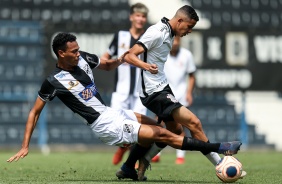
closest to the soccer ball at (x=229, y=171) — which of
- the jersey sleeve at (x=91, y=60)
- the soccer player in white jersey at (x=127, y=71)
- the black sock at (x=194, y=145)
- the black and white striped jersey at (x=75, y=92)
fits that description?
the black sock at (x=194, y=145)

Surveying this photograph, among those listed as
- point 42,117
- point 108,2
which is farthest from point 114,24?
point 42,117

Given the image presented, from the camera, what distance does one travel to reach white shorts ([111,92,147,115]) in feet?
39.8

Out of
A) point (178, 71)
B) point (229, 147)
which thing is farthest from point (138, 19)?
point (229, 147)

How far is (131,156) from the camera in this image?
899 cm

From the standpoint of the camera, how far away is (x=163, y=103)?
866 centimetres

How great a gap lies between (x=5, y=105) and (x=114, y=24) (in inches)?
113

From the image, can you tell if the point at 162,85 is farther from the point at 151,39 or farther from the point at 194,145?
the point at 194,145

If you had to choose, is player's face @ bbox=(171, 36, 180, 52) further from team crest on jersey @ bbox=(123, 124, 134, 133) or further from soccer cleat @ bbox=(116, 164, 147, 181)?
team crest on jersey @ bbox=(123, 124, 134, 133)

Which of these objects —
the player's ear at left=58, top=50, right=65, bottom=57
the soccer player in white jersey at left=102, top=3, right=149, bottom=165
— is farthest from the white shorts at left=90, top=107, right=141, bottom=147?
the soccer player in white jersey at left=102, top=3, right=149, bottom=165

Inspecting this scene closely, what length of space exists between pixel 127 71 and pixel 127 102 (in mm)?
492

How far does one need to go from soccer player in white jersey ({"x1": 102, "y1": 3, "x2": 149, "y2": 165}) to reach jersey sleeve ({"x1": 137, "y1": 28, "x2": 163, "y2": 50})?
3036 millimetres

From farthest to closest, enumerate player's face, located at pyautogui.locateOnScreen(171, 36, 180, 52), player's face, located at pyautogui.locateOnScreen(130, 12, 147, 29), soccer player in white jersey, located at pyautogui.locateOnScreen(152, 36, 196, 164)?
soccer player in white jersey, located at pyautogui.locateOnScreen(152, 36, 196, 164) → player's face, located at pyautogui.locateOnScreen(171, 36, 180, 52) → player's face, located at pyautogui.locateOnScreen(130, 12, 147, 29)

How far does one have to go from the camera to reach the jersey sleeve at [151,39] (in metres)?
8.67

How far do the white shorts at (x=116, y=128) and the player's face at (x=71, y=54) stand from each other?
0.63 meters
